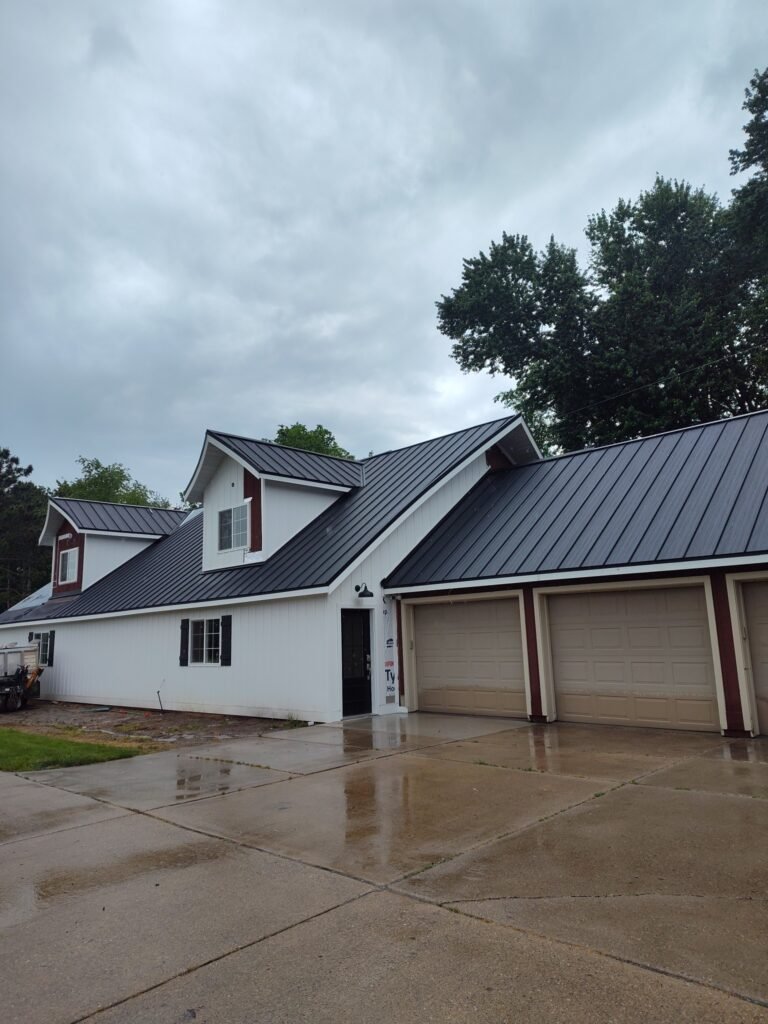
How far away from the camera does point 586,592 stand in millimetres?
11312

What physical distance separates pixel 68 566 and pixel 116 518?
90.6 inches

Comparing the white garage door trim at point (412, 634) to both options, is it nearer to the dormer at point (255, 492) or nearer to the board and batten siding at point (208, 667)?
the board and batten siding at point (208, 667)

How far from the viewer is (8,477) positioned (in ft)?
158

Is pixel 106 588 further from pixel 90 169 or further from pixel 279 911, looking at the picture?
pixel 279 911

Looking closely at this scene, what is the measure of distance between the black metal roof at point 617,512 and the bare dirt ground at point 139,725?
4144mm

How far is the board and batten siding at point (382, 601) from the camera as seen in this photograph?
12.8m

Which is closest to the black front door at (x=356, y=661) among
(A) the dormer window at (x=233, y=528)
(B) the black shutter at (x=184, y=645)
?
(A) the dormer window at (x=233, y=528)

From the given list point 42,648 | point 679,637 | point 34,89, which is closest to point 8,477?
point 42,648

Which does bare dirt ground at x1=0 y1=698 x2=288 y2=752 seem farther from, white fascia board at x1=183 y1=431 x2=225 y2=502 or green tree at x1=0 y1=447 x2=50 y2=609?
green tree at x1=0 y1=447 x2=50 y2=609

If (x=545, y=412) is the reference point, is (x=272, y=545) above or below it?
below

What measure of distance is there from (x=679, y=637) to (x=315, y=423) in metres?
34.0

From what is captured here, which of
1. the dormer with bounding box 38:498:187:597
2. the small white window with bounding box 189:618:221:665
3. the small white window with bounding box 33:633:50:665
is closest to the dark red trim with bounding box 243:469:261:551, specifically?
the small white window with bounding box 189:618:221:665

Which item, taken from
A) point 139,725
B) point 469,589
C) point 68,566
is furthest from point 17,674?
point 469,589

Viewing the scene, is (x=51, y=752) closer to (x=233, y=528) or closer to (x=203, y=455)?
(x=233, y=528)
